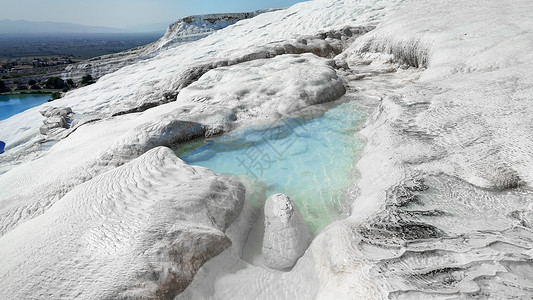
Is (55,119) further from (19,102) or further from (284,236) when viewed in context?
(19,102)

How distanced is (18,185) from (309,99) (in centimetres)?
497

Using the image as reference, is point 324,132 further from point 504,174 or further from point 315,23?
point 315,23

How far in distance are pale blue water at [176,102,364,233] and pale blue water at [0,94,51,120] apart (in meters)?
20.9

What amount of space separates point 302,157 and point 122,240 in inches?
110

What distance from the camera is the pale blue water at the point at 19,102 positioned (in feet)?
63.7

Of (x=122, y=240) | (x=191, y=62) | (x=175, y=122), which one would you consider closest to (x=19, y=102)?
(x=191, y=62)

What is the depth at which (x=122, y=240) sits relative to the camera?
234 centimetres

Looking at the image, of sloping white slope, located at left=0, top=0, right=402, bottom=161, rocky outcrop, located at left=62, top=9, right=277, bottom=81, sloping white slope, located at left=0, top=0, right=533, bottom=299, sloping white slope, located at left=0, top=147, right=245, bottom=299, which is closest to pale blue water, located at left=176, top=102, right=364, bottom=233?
sloping white slope, located at left=0, top=0, right=533, bottom=299

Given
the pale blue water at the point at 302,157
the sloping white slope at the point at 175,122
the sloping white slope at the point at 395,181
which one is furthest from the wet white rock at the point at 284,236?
the sloping white slope at the point at 175,122

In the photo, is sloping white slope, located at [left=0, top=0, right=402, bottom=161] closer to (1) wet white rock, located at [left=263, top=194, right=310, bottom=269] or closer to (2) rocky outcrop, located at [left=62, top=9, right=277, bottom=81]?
(1) wet white rock, located at [left=263, top=194, right=310, bottom=269]

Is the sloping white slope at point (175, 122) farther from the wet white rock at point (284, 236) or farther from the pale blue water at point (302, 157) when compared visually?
the wet white rock at point (284, 236)

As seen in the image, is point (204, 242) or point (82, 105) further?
point (82, 105)

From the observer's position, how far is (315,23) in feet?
44.6

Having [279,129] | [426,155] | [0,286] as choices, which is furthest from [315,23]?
[0,286]
